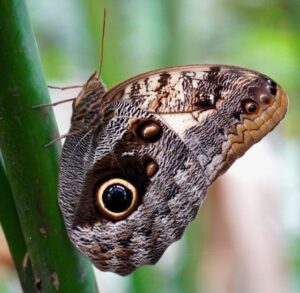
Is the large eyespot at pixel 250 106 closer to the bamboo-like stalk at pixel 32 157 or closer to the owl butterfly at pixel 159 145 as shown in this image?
the owl butterfly at pixel 159 145

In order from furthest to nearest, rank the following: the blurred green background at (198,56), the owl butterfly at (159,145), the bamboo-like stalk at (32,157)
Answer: the blurred green background at (198,56) → the owl butterfly at (159,145) → the bamboo-like stalk at (32,157)

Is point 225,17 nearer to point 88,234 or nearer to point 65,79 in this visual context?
point 65,79

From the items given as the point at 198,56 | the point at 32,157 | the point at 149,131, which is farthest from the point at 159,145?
the point at 198,56

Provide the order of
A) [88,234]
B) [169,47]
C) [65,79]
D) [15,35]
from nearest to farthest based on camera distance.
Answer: [15,35], [88,234], [169,47], [65,79]

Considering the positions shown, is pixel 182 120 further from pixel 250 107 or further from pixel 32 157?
pixel 32 157

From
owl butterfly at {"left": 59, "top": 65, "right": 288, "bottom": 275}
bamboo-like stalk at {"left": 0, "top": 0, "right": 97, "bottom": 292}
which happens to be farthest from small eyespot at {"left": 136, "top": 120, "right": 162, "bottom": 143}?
bamboo-like stalk at {"left": 0, "top": 0, "right": 97, "bottom": 292}

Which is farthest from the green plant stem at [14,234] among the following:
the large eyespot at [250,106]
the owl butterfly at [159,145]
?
the large eyespot at [250,106]

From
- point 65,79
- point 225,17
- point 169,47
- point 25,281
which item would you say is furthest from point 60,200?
point 225,17
